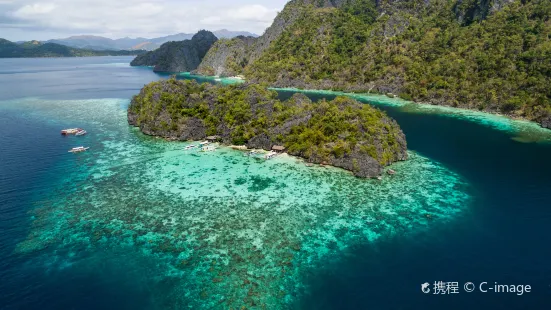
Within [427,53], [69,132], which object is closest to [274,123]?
[69,132]

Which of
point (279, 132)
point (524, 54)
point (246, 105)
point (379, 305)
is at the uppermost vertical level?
point (524, 54)

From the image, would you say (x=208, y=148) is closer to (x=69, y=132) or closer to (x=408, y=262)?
(x=69, y=132)

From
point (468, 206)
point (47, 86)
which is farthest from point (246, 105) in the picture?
point (47, 86)

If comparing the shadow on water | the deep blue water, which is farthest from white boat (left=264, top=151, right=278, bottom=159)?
the shadow on water

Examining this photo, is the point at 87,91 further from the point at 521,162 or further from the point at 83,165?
the point at 521,162

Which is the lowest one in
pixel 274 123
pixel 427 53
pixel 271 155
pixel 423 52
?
pixel 271 155

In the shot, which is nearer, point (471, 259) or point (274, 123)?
point (471, 259)
